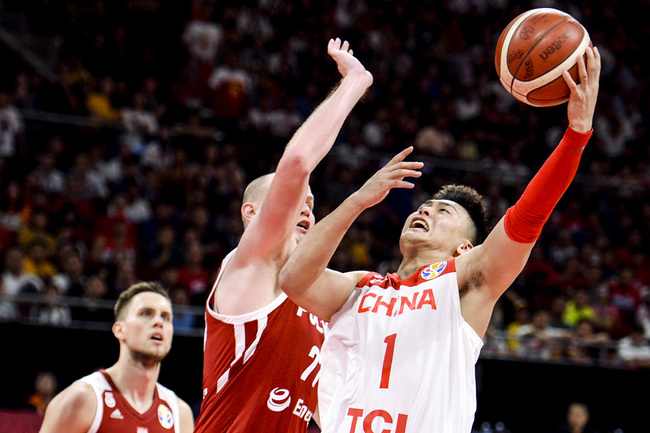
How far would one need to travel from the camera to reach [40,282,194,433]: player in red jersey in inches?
207

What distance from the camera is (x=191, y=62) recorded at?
13.5 metres

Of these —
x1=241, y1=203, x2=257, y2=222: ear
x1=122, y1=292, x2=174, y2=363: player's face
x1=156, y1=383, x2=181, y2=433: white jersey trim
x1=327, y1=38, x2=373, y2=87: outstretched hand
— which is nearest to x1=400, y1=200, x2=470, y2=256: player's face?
x1=327, y1=38, x2=373, y2=87: outstretched hand

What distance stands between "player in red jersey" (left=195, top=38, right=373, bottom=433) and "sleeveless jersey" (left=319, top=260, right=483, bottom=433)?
0.29 metres

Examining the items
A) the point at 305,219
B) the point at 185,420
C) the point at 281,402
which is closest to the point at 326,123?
the point at 305,219

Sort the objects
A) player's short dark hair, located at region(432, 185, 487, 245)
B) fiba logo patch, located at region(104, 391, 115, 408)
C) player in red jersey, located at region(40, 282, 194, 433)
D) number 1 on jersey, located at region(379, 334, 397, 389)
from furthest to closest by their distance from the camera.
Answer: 1. fiba logo patch, located at region(104, 391, 115, 408)
2. player in red jersey, located at region(40, 282, 194, 433)
3. player's short dark hair, located at region(432, 185, 487, 245)
4. number 1 on jersey, located at region(379, 334, 397, 389)

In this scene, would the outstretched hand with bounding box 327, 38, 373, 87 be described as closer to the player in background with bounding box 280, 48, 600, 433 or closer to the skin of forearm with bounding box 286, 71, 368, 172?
the skin of forearm with bounding box 286, 71, 368, 172

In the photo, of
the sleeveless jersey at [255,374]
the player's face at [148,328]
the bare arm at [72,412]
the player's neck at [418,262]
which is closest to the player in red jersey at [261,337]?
the sleeveless jersey at [255,374]

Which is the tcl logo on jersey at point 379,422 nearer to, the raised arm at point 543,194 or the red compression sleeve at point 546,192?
the raised arm at point 543,194

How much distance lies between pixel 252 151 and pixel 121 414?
673 centimetres

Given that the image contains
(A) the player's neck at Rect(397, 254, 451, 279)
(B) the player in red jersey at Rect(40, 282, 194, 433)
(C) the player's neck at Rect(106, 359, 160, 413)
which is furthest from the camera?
(C) the player's neck at Rect(106, 359, 160, 413)

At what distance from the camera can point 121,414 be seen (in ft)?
17.8

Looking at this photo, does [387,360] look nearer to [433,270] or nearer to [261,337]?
[433,270]

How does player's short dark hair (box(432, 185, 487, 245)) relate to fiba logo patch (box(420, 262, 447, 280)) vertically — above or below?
above

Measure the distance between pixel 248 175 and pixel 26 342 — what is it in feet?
14.2
